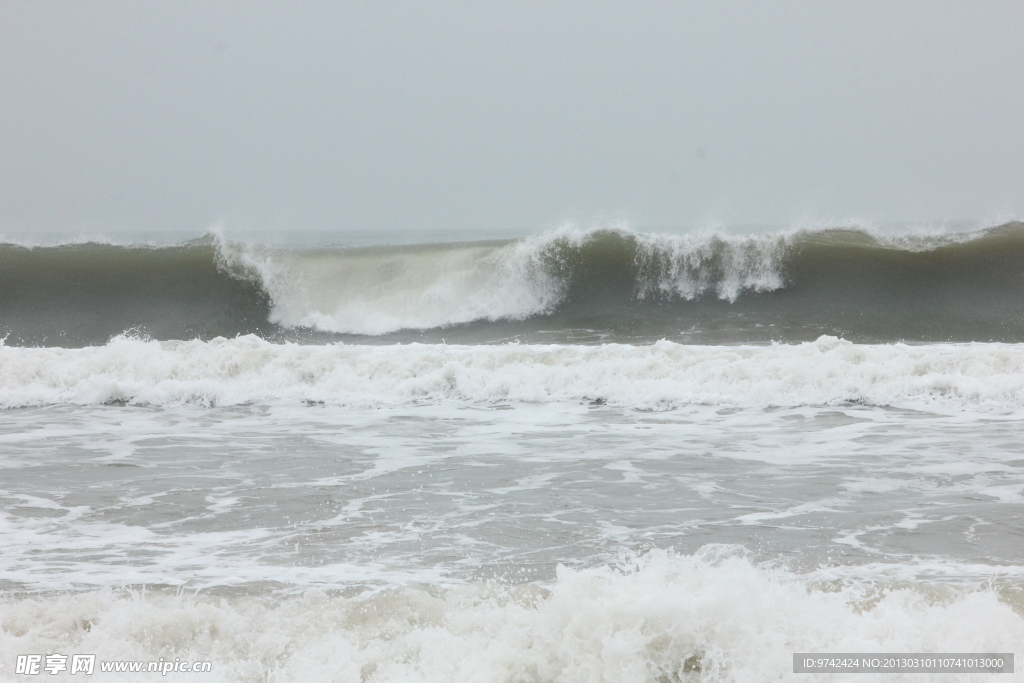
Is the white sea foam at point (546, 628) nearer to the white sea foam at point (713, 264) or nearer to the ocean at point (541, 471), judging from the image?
the ocean at point (541, 471)

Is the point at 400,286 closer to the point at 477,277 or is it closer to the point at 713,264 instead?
the point at 477,277

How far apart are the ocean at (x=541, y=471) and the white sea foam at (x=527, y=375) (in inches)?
1.8

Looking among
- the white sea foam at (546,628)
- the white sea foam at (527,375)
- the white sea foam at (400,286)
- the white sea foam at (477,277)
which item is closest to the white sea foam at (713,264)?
the white sea foam at (477,277)

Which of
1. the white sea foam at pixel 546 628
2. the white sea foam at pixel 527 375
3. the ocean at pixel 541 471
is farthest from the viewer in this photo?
the white sea foam at pixel 527 375

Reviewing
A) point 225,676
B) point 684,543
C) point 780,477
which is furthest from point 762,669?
point 780,477

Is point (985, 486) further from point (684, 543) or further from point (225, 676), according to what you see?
point (225, 676)

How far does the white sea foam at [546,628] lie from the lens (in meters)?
3.09

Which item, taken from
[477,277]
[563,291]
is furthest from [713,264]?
[477,277]

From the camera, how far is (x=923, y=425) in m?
7.50

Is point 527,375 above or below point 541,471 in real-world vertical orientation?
above

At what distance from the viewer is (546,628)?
3.23 meters

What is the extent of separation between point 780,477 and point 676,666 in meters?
3.05

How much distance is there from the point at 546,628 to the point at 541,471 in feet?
9.47

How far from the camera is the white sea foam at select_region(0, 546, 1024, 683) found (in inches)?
122
